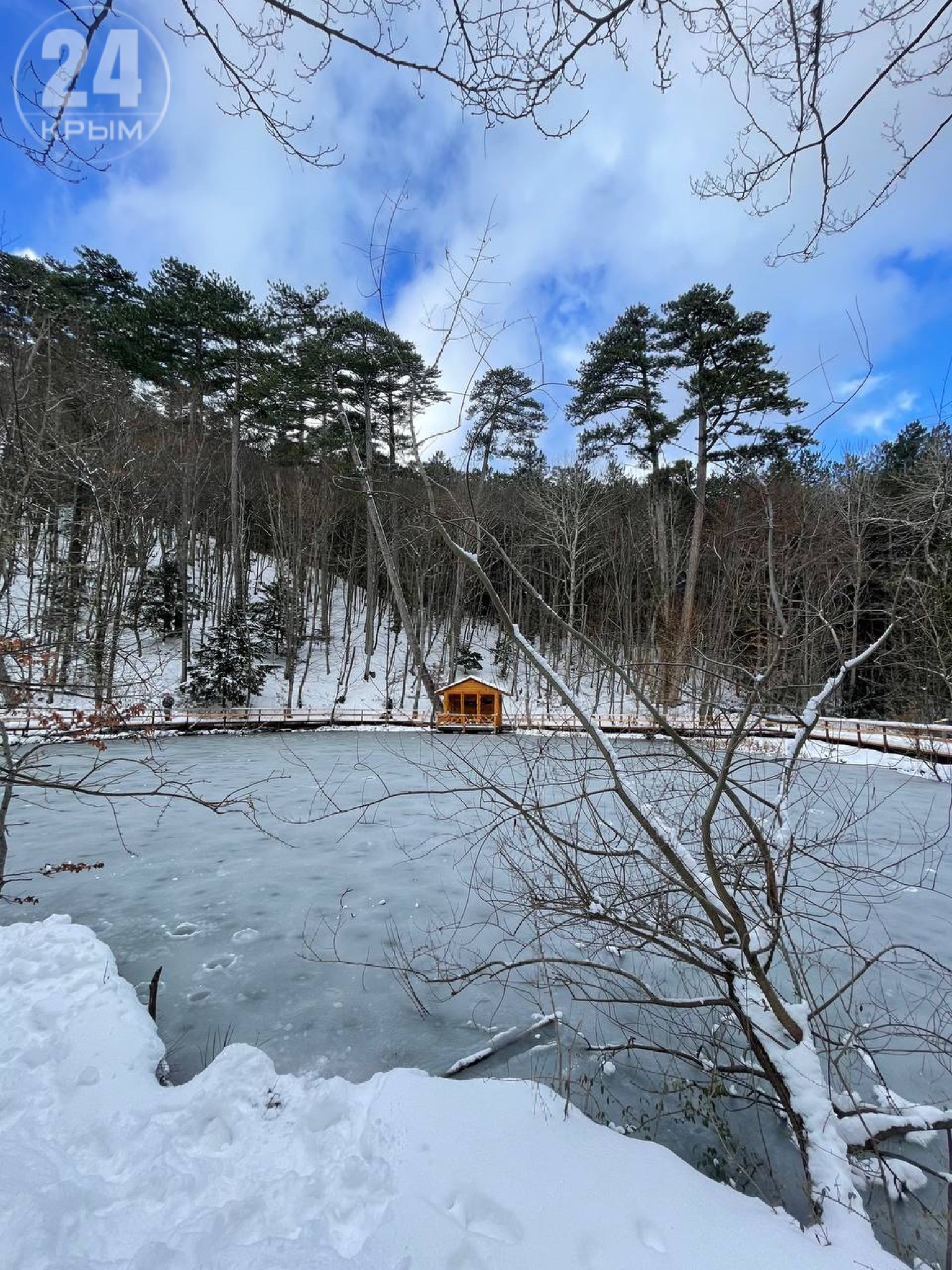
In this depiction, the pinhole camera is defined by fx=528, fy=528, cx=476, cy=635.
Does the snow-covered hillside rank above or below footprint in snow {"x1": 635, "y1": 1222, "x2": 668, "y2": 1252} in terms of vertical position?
above

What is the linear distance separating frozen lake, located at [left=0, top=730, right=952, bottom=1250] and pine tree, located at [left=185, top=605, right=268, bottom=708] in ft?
25.4

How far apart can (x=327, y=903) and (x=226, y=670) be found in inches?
501

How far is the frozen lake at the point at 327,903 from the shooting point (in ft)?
9.90

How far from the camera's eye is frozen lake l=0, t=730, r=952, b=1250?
3.02 metres

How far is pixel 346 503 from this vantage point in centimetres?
2141

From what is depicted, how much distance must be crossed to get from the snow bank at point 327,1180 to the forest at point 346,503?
1854 millimetres

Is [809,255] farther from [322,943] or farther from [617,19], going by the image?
[322,943]

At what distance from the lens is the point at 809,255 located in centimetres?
162

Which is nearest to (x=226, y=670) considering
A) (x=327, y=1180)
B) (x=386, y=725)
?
(x=386, y=725)

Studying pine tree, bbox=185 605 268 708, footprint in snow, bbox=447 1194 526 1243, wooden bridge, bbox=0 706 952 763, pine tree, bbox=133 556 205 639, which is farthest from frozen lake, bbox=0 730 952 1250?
pine tree, bbox=133 556 205 639

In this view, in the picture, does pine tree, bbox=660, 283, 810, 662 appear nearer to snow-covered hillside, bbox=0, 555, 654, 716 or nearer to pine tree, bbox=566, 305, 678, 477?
pine tree, bbox=566, 305, 678, 477

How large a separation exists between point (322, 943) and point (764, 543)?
13.9 ft

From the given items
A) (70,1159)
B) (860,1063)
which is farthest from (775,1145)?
(70,1159)

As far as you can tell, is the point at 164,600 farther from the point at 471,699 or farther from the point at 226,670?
the point at 471,699
